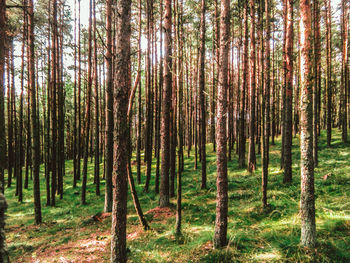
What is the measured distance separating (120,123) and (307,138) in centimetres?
451

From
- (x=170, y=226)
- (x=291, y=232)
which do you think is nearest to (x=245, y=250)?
(x=291, y=232)

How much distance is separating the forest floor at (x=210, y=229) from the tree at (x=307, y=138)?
0.48m

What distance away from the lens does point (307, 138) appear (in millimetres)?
4844

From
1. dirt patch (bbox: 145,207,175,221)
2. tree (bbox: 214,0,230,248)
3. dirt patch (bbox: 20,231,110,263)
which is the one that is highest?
tree (bbox: 214,0,230,248)

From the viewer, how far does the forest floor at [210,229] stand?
5211 millimetres

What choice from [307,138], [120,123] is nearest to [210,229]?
[307,138]

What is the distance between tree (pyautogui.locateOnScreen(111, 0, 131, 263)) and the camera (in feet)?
16.6

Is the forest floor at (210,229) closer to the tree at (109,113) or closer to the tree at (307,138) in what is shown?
the tree at (307,138)

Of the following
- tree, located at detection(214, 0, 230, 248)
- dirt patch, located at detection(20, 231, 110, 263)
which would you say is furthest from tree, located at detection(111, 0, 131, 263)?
tree, located at detection(214, 0, 230, 248)

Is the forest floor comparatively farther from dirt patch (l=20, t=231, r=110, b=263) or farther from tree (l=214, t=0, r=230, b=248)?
tree (l=214, t=0, r=230, b=248)

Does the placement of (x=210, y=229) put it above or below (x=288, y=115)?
below

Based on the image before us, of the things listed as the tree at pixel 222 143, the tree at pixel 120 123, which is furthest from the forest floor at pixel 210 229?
the tree at pixel 120 123

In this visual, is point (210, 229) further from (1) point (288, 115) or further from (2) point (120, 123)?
(1) point (288, 115)

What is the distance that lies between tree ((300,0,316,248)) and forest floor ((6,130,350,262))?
0.48 m
